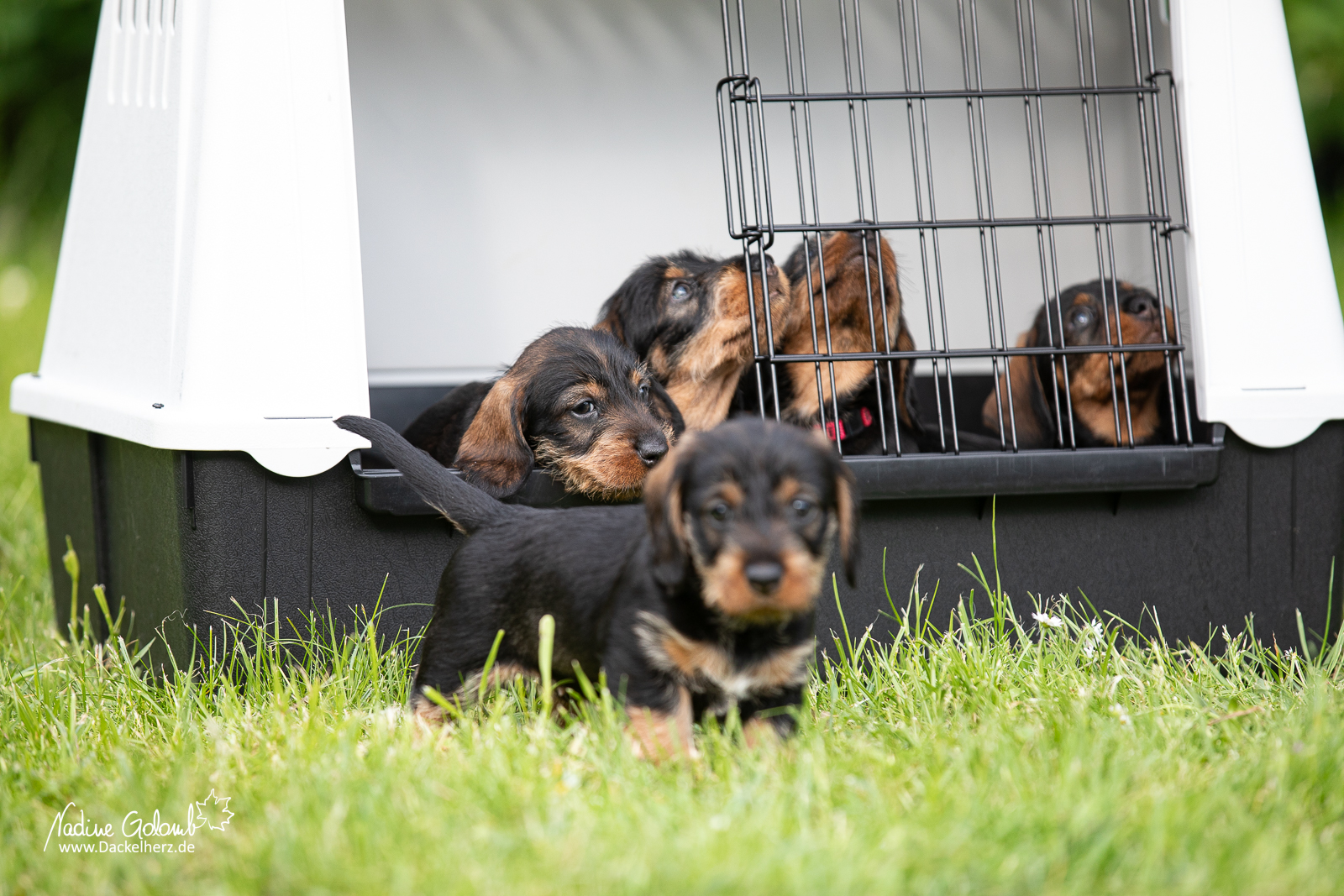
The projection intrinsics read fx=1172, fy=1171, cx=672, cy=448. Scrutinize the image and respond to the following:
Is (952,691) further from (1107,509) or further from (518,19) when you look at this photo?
(518,19)

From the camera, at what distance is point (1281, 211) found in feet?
9.70

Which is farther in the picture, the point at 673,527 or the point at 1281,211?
the point at 1281,211

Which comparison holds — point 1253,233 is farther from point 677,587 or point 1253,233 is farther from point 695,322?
point 677,587

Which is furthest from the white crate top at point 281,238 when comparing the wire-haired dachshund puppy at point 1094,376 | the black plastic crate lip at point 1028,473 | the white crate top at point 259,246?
the wire-haired dachshund puppy at point 1094,376

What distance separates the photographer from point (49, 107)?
28.1 ft

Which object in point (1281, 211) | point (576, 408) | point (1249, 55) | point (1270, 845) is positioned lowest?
point (1270, 845)

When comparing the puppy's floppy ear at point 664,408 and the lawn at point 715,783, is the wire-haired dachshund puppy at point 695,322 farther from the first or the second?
the lawn at point 715,783

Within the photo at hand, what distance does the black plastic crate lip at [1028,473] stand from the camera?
8.93ft

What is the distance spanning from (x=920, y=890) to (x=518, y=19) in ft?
12.4

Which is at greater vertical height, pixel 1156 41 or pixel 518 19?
pixel 518 19

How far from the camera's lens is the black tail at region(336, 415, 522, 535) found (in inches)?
93.0

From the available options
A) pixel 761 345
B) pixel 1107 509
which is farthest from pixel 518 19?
pixel 1107 509

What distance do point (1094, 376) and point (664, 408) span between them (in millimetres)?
1419

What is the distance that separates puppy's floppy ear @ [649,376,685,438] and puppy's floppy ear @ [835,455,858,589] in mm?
1247
